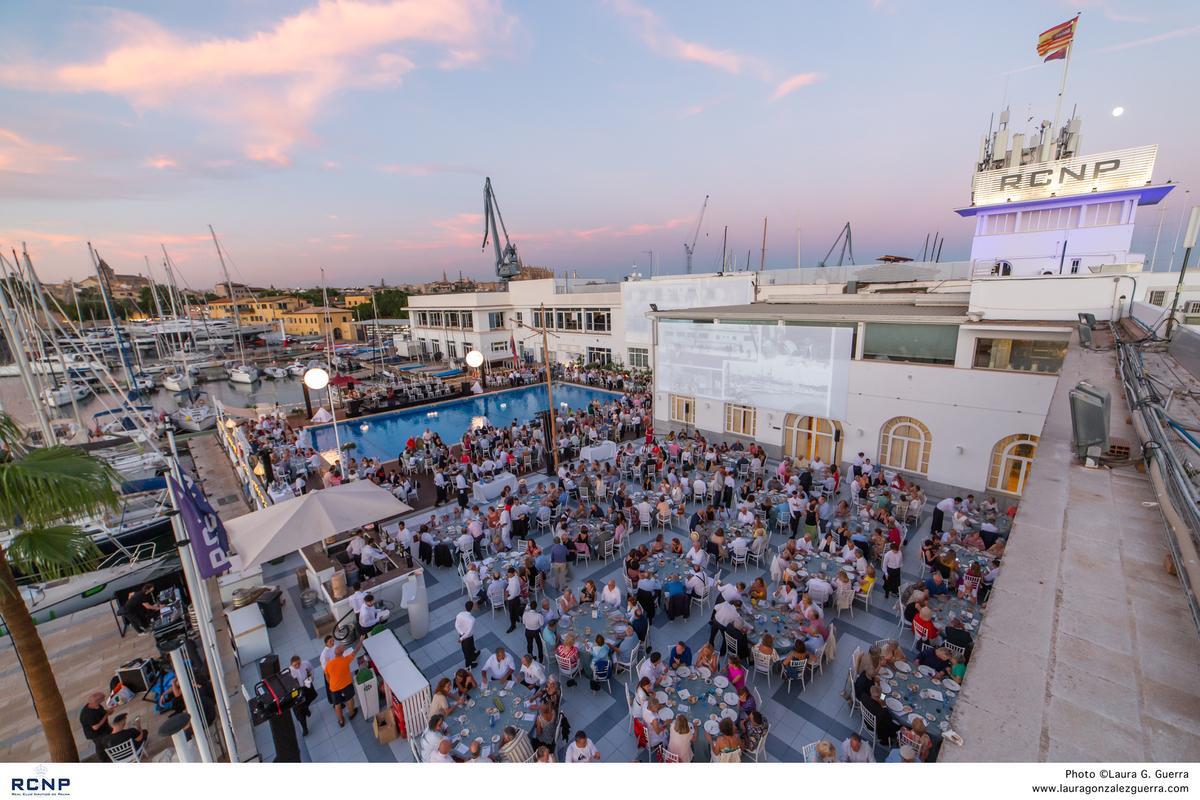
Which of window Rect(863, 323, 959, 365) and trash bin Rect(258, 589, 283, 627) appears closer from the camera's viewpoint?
trash bin Rect(258, 589, 283, 627)

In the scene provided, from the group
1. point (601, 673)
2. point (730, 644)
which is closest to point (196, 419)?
point (601, 673)

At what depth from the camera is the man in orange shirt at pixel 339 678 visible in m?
7.70

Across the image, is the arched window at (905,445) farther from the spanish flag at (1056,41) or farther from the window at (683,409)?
the spanish flag at (1056,41)

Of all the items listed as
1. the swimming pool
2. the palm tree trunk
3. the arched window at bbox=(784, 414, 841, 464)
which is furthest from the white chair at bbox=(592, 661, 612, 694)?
the swimming pool

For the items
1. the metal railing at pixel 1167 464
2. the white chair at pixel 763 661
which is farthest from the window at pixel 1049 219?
the white chair at pixel 763 661

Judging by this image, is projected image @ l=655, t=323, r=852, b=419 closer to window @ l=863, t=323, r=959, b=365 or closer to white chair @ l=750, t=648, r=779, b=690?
window @ l=863, t=323, r=959, b=365

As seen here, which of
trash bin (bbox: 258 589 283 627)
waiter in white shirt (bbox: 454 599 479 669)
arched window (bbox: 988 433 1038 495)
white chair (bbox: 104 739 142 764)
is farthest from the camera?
arched window (bbox: 988 433 1038 495)

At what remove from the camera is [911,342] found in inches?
606

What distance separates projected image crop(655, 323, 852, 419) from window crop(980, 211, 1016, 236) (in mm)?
23568

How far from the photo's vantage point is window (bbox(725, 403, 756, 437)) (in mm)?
19750

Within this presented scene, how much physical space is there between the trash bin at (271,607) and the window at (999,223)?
Answer: 40933 mm
